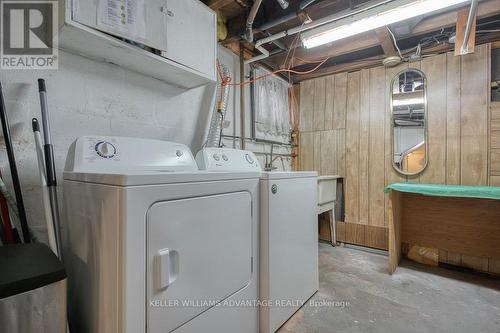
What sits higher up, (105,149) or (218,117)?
(218,117)

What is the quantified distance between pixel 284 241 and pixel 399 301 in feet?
3.37

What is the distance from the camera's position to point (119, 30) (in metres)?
1.16

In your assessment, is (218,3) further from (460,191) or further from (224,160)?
(460,191)

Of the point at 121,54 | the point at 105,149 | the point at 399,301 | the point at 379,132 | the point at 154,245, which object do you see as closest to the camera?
the point at 154,245

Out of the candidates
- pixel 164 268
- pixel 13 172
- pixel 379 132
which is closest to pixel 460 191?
pixel 379 132

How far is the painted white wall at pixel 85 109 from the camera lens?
1.18 m

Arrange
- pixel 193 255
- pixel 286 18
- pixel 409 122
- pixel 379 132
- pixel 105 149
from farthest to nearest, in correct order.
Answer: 1. pixel 379 132
2. pixel 409 122
3. pixel 286 18
4. pixel 105 149
5. pixel 193 255

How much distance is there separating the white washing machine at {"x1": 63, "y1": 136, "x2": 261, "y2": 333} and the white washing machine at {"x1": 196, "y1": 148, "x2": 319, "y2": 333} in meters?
0.07

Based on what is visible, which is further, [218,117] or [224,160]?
[218,117]

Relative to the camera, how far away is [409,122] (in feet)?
8.38

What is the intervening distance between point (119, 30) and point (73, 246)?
1.04 meters

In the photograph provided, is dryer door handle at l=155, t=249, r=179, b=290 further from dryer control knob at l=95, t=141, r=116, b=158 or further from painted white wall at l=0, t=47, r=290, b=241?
painted white wall at l=0, t=47, r=290, b=241

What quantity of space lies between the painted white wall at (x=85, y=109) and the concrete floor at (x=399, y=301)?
158 cm

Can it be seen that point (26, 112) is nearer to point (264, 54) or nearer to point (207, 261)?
point (207, 261)
